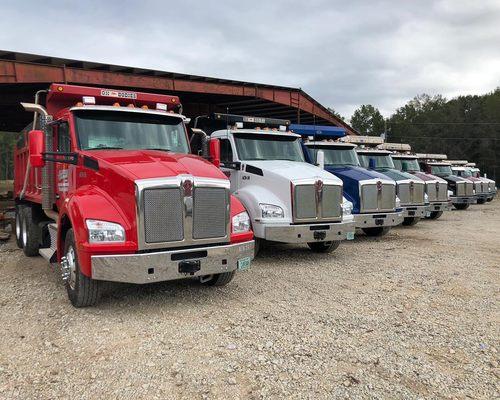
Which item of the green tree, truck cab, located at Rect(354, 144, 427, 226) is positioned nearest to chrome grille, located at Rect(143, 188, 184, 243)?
truck cab, located at Rect(354, 144, 427, 226)

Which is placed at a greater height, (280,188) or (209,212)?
(280,188)

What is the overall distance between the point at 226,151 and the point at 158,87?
6343 mm

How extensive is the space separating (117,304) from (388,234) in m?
8.68

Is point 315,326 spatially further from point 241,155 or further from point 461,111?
point 461,111

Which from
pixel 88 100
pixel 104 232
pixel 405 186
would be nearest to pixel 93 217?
pixel 104 232

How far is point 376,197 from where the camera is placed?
417 inches

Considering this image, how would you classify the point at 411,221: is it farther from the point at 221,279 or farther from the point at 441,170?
the point at 221,279

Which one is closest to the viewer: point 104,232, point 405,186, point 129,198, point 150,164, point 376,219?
point 104,232

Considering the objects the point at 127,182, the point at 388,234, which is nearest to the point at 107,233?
the point at 127,182

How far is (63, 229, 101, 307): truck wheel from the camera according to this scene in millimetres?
5234

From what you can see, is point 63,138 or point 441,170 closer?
point 63,138

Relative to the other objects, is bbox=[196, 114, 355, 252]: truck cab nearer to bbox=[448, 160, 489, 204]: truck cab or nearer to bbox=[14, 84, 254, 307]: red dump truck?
bbox=[14, 84, 254, 307]: red dump truck

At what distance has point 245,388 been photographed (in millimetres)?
3574

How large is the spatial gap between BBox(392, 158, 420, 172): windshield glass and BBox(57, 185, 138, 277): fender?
13510 mm
